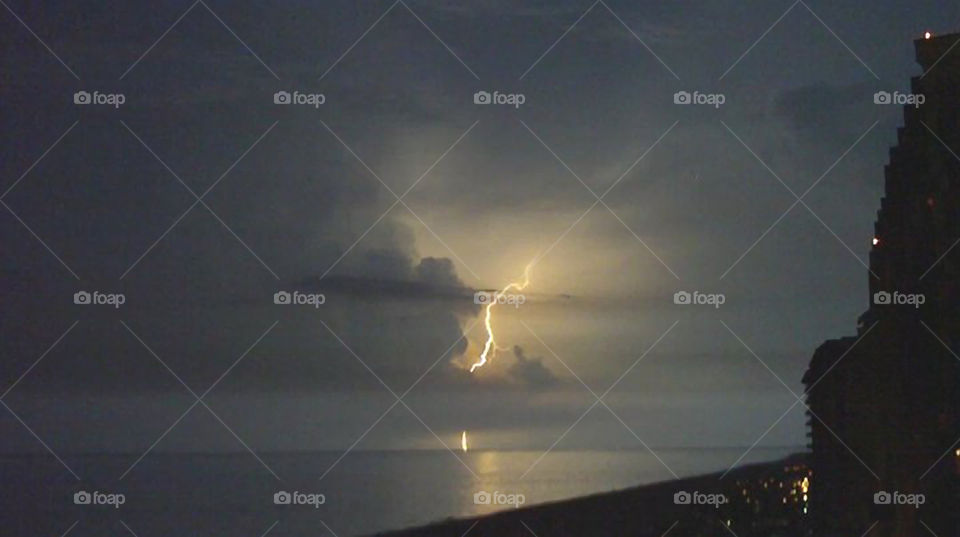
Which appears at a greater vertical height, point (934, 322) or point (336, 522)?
point (336, 522)

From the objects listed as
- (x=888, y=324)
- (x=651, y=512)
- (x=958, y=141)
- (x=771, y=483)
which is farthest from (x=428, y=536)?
(x=958, y=141)

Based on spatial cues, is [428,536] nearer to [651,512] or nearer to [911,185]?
[651,512]
